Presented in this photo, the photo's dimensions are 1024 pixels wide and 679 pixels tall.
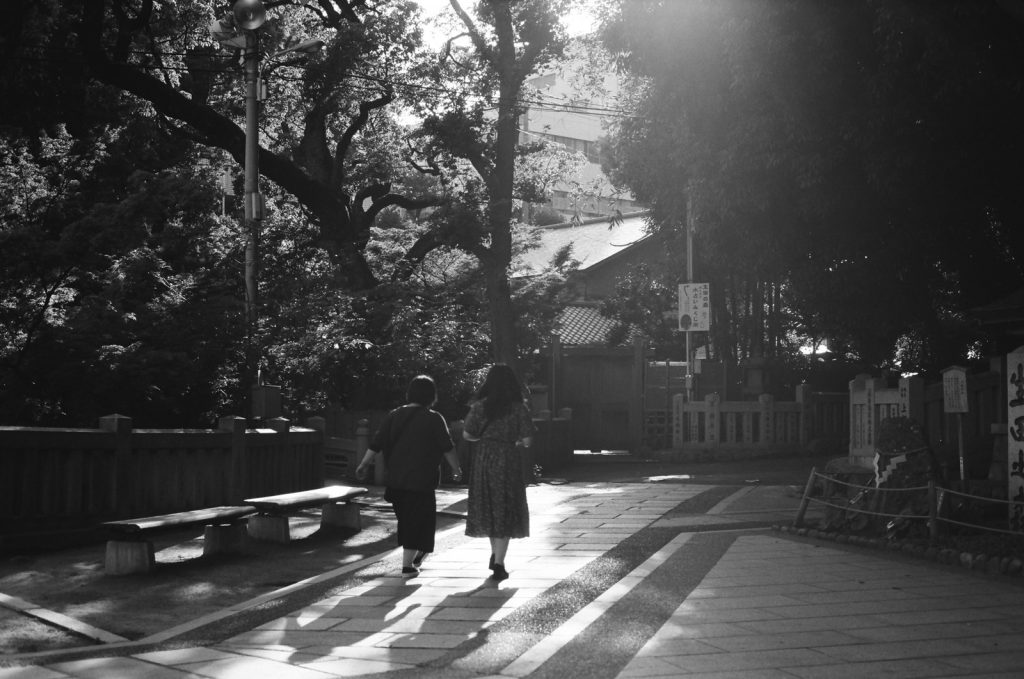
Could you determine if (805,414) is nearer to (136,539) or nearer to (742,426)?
(742,426)

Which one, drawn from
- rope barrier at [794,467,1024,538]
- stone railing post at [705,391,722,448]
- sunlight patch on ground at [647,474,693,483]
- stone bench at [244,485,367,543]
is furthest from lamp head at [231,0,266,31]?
stone railing post at [705,391,722,448]

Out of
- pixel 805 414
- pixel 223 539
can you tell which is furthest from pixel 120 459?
pixel 805 414

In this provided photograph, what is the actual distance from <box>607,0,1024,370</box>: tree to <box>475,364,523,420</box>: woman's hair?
5.40m

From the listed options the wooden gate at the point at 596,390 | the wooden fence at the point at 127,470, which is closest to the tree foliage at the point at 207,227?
the wooden fence at the point at 127,470

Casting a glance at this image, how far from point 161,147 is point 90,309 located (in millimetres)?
12512

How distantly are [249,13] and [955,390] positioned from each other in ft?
34.3

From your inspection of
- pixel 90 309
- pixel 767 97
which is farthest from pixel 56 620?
pixel 767 97

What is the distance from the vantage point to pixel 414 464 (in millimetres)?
9523

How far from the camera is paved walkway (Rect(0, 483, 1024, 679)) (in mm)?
6031

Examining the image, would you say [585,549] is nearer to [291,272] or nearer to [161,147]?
[291,272]

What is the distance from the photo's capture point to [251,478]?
13.6 meters

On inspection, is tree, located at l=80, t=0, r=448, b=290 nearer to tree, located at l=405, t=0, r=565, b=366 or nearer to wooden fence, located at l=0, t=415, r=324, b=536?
tree, located at l=405, t=0, r=565, b=366

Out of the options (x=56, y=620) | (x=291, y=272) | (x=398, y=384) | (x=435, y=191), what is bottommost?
(x=56, y=620)

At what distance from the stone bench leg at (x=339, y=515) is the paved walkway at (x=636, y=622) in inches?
73.3
